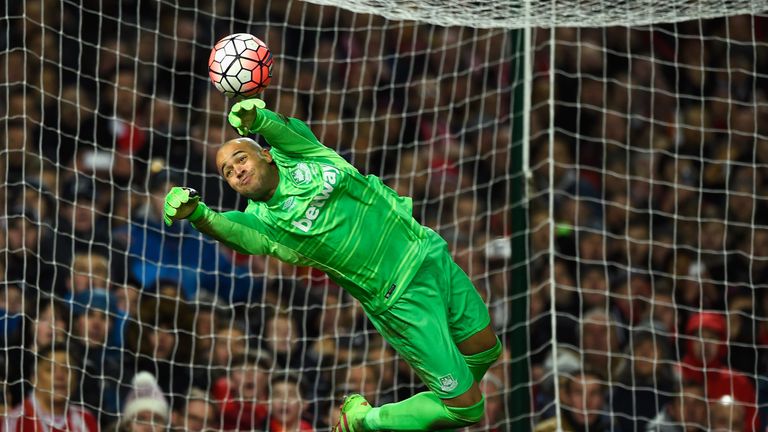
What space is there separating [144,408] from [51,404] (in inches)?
17.6

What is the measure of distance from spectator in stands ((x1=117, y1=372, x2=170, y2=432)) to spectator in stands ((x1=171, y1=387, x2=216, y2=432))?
0.32 feet

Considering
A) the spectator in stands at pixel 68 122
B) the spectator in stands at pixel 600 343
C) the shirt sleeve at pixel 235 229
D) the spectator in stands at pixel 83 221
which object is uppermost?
the shirt sleeve at pixel 235 229

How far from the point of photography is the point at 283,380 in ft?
24.7

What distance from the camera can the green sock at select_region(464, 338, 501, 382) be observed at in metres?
5.69

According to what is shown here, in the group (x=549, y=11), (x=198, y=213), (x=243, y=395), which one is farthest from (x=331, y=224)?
(x=243, y=395)

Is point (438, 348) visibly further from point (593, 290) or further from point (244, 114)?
point (593, 290)

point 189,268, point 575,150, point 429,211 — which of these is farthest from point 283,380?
point 575,150

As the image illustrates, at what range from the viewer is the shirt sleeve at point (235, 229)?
519cm

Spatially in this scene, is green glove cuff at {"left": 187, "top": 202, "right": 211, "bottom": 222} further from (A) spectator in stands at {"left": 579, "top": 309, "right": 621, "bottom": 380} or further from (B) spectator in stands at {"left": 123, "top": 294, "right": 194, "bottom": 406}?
(A) spectator in stands at {"left": 579, "top": 309, "right": 621, "bottom": 380}

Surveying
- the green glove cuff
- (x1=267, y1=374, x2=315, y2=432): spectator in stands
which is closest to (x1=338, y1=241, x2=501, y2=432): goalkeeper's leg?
the green glove cuff

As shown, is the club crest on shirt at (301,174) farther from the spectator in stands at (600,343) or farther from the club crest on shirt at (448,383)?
the spectator in stands at (600,343)

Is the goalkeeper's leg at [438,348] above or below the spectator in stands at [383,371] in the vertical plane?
above

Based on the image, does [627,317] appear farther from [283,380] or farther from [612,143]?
[283,380]

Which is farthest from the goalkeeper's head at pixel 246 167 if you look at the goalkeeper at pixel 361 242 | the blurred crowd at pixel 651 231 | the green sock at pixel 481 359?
the blurred crowd at pixel 651 231
